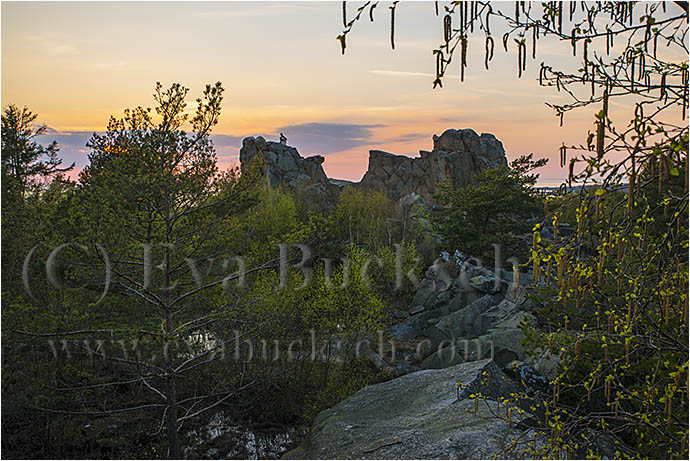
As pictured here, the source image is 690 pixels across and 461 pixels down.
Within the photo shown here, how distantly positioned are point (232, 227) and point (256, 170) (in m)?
1.05

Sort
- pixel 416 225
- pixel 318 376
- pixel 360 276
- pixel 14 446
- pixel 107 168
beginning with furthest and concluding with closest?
pixel 416 225 → pixel 360 276 → pixel 318 376 → pixel 14 446 → pixel 107 168

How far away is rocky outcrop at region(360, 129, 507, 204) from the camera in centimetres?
3941

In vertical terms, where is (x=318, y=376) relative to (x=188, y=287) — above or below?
below

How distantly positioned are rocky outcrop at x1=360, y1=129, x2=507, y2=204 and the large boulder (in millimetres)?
27227

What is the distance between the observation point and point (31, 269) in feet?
28.6

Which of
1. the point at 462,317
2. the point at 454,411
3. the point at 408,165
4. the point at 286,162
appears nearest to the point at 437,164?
the point at 408,165

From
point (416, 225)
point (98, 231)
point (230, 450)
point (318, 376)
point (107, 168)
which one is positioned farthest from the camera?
point (416, 225)

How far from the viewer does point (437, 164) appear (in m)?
42.2

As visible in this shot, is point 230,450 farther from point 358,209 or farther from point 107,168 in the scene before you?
point 358,209

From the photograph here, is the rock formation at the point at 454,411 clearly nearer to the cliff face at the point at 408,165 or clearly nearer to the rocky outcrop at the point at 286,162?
the cliff face at the point at 408,165

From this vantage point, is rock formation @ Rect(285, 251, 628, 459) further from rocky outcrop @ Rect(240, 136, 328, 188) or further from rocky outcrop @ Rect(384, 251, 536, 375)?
rocky outcrop @ Rect(240, 136, 328, 188)

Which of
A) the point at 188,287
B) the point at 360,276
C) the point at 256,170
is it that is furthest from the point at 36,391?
the point at 360,276

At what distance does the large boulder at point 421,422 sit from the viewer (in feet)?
19.1

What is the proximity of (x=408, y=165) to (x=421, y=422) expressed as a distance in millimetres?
40753
